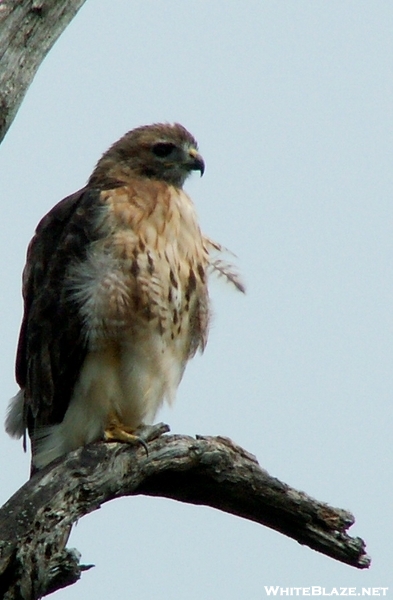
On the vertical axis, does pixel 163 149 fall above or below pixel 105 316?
above

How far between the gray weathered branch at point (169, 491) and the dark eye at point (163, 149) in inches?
72.7

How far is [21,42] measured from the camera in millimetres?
4812

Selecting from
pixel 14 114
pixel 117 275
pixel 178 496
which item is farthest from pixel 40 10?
pixel 178 496

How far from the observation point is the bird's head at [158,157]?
6387mm

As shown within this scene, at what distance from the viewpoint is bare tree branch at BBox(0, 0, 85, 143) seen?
4.76 meters

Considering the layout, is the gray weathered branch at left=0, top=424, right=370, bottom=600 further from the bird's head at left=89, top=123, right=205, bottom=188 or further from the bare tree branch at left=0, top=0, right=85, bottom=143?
the bird's head at left=89, top=123, right=205, bottom=188

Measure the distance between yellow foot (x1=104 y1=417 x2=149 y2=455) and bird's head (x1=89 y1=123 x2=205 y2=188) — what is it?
1.47m

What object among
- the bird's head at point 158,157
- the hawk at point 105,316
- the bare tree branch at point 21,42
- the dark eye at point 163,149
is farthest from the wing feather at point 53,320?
the bare tree branch at point 21,42

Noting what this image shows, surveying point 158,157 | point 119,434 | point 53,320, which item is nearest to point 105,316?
point 53,320

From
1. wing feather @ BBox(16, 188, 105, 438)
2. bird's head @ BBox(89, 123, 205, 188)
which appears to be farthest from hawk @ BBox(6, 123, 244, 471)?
bird's head @ BBox(89, 123, 205, 188)

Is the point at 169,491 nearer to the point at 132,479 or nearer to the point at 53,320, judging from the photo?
the point at 132,479

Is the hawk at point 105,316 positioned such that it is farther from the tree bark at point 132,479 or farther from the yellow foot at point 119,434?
the tree bark at point 132,479

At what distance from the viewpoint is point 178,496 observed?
5137 mm

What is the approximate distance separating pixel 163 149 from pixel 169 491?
219 cm
